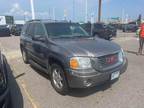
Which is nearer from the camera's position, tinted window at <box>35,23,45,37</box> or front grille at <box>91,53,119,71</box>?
front grille at <box>91,53,119,71</box>

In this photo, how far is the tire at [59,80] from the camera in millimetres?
4521

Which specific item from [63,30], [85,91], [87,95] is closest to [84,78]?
[87,95]

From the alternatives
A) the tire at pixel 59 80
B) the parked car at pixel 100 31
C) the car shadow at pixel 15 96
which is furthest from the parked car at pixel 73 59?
the parked car at pixel 100 31

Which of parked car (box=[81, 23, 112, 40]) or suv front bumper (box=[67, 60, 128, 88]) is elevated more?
parked car (box=[81, 23, 112, 40])

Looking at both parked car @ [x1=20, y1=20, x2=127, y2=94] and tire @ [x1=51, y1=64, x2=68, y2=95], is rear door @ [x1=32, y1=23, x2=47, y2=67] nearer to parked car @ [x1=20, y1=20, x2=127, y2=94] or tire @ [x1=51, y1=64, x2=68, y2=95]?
parked car @ [x1=20, y1=20, x2=127, y2=94]

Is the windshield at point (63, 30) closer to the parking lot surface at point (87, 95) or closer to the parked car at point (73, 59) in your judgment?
the parked car at point (73, 59)

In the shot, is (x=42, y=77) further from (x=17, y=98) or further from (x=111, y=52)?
(x=111, y=52)

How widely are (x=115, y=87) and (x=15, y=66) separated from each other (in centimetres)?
467

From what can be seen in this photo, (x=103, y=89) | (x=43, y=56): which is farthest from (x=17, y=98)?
(x=103, y=89)

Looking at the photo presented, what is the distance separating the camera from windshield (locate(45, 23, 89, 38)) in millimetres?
5547

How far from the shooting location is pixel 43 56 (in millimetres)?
5438

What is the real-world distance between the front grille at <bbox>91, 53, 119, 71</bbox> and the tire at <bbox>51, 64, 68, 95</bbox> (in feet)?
2.72

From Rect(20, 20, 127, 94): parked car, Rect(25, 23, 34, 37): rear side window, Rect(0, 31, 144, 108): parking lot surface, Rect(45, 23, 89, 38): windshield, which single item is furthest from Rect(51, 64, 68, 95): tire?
Rect(25, 23, 34, 37): rear side window

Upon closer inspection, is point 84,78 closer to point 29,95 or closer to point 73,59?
point 73,59
